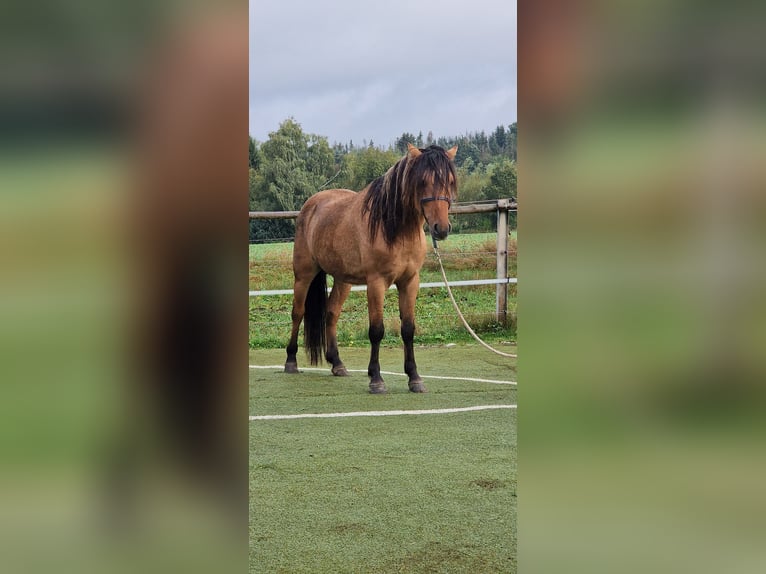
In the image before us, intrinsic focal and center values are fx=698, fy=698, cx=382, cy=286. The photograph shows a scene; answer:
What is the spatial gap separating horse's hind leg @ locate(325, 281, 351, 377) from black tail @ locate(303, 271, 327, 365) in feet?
0.13

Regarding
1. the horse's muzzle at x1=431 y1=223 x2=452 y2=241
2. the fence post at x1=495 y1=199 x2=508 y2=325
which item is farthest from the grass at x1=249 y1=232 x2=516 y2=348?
the horse's muzzle at x1=431 y1=223 x2=452 y2=241

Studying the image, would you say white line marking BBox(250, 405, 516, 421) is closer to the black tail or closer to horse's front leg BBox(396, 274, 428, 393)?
horse's front leg BBox(396, 274, 428, 393)

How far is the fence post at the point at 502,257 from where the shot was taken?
17.4ft

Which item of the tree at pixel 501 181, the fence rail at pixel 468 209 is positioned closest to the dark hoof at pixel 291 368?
the fence rail at pixel 468 209

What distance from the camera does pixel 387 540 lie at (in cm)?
138

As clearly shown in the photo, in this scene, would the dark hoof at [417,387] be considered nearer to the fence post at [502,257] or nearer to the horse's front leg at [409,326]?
the horse's front leg at [409,326]

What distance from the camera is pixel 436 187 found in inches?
124

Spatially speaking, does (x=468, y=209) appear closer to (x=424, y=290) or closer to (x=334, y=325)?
(x=334, y=325)

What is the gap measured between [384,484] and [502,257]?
12.1 ft
